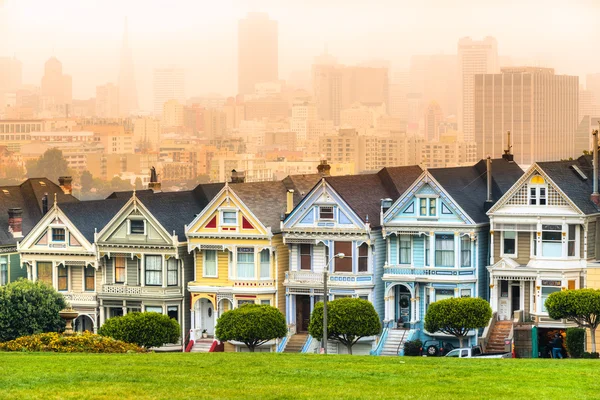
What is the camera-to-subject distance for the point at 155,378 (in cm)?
3259

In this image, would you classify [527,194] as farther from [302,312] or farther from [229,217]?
[229,217]

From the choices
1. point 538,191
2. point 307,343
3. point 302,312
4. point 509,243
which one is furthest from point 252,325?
point 538,191

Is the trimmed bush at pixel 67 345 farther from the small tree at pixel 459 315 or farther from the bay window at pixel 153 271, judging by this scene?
the bay window at pixel 153 271

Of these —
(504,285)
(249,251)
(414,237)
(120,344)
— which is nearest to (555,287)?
(504,285)

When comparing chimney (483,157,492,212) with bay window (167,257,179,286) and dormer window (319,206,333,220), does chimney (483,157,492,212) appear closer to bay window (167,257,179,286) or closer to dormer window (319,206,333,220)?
dormer window (319,206,333,220)

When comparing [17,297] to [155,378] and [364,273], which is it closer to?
[364,273]

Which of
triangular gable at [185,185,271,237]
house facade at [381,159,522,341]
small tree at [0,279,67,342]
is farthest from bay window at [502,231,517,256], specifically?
small tree at [0,279,67,342]

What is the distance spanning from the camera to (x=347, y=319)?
54.8 m

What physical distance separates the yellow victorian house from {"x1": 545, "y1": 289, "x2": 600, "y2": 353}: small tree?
1218cm

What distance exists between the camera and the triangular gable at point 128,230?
6075 cm

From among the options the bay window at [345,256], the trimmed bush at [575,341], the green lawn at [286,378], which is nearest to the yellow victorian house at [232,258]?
the bay window at [345,256]

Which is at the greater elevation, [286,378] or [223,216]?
[223,216]

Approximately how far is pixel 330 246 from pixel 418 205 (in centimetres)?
400

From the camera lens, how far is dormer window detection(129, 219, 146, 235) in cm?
6128
